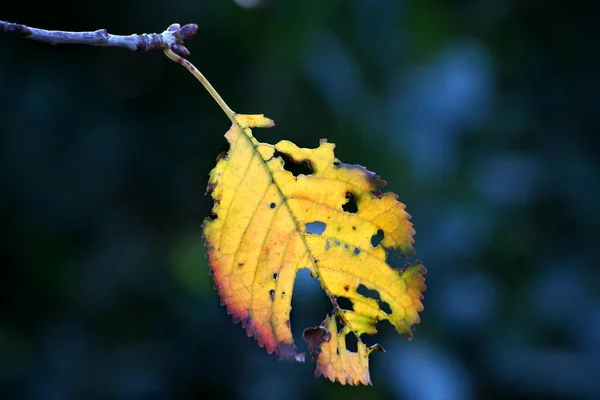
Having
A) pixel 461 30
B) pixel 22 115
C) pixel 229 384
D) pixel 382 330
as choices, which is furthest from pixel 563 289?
pixel 22 115

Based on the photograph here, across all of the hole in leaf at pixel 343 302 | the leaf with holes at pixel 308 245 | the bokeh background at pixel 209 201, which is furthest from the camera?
the bokeh background at pixel 209 201

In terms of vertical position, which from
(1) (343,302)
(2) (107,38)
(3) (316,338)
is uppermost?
(1) (343,302)

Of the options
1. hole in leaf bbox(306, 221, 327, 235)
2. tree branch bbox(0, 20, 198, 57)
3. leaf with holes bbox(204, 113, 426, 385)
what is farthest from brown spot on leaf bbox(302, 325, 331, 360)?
tree branch bbox(0, 20, 198, 57)

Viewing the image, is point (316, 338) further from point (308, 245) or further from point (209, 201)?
point (209, 201)

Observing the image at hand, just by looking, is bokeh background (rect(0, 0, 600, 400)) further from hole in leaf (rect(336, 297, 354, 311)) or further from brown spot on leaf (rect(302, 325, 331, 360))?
brown spot on leaf (rect(302, 325, 331, 360))

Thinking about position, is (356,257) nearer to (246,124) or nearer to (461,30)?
(246,124)

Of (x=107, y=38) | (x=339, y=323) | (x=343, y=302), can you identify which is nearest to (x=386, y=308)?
(x=339, y=323)

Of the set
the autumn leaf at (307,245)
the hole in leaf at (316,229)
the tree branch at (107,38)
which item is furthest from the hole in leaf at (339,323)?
the tree branch at (107,38)

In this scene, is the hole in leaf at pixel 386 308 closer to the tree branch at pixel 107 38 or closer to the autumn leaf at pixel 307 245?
the autumn leaf at pixel 307 245
